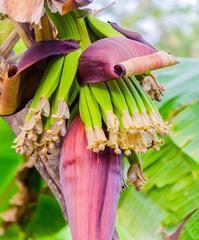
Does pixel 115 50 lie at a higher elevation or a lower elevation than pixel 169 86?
higher

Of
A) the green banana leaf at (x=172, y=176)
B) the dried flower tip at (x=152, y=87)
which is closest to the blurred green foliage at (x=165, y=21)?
the green banana leaf at (x=172, y=176)

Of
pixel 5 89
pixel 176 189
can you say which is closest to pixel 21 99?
pixel 5 89

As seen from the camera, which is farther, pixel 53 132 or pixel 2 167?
pixel 2 167

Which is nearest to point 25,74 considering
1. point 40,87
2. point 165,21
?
point 40,87

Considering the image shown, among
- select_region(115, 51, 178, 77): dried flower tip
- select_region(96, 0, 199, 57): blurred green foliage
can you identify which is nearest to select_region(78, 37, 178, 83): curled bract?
select_region(115, 51, 178, 77): dried flower tip

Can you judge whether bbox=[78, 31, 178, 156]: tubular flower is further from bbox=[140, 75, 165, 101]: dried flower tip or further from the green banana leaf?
the green banana leaf

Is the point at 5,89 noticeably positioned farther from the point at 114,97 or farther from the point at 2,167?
the point at 2,167

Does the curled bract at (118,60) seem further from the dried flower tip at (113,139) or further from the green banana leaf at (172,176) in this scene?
the green banana leaf at (172,176)

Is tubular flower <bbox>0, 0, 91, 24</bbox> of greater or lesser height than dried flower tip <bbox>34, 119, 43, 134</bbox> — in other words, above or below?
above
